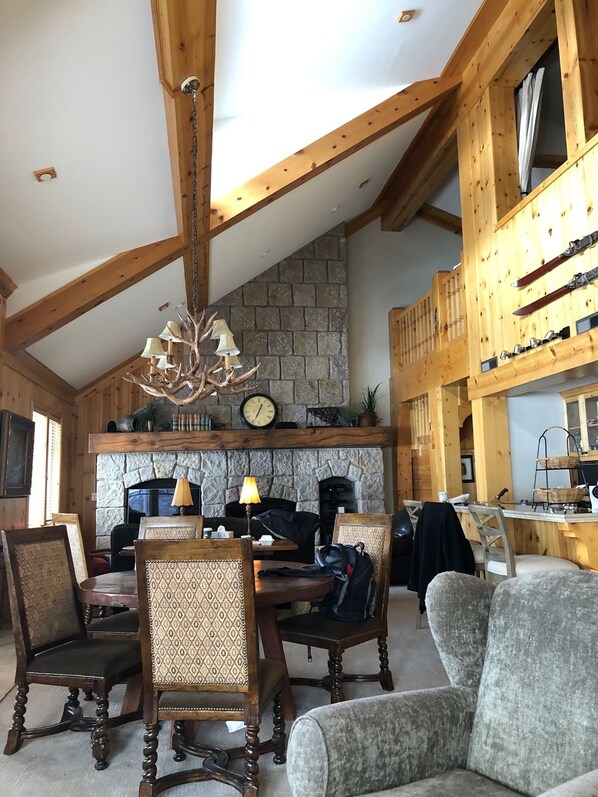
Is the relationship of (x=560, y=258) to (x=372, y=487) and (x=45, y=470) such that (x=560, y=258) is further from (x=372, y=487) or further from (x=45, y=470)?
(x=45, y=470)

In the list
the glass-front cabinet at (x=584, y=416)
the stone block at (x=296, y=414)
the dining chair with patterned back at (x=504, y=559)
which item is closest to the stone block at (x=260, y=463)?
the stone block at (x=296, y=414)

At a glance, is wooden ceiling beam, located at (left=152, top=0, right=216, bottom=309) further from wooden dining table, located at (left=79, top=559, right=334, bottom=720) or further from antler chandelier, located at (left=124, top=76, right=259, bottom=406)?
wooden dining table, located at (left=79, top=559, right=334, bottom=720)

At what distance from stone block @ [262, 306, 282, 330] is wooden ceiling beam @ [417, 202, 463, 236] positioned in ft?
8.66

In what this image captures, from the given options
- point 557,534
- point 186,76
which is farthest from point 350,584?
point 186,76

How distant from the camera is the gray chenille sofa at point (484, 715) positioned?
139 centimetres

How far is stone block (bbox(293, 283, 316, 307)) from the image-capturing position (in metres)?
8.71

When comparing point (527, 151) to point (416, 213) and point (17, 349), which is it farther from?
point (17, 349)

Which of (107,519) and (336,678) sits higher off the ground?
(107,519)

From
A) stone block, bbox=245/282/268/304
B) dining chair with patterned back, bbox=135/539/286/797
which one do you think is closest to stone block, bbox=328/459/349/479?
stone block, bbox=245/282/268/304

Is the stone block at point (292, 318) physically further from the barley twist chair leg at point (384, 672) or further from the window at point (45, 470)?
the barley twist chair leg at point (384, 672)

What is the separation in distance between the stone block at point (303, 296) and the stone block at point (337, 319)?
305mm

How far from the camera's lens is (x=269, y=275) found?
28.5 feet

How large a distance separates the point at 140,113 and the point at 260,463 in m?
5.04

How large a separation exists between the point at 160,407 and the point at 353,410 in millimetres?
2609
